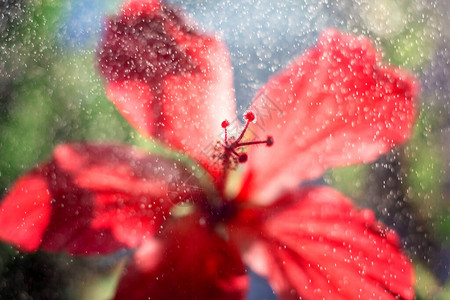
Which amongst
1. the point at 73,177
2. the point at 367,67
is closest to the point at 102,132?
the point at 73,177

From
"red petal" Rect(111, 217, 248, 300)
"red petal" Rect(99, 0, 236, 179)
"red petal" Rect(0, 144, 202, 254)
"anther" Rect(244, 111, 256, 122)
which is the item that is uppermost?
"red petal" Rect(99, 0, 236, 179)

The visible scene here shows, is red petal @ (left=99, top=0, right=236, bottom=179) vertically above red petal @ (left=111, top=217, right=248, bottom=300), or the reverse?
red petal @ (left=99, top=0, right=236, bottom=179)

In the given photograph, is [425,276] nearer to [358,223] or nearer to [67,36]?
[358,223]

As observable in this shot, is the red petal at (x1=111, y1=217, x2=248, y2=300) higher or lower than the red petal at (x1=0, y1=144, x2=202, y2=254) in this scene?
lower
